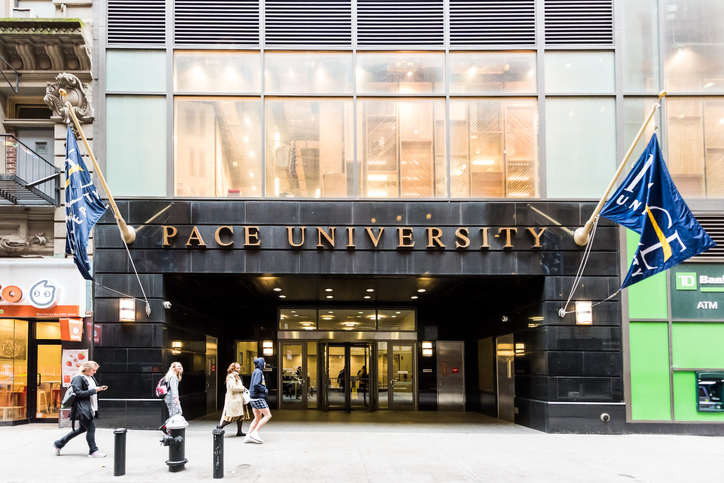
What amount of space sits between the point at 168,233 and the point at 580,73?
1089 centimetres

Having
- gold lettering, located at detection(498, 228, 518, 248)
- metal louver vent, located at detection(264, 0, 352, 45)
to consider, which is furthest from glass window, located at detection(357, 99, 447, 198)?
metal louver vent, located at detection(264, 0, 352, 45)

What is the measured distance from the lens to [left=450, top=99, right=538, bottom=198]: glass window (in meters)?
13.4

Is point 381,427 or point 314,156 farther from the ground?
point 314,156

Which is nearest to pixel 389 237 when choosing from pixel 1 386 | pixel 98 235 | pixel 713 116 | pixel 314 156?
pixel 314 156

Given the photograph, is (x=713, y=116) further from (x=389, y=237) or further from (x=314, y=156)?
(x=314, y=156)

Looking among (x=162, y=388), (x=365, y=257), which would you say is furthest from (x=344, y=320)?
(x=162, y=388)

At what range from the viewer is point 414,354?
18969mm

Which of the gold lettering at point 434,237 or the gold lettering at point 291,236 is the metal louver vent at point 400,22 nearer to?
the gold lettering at point 434,237

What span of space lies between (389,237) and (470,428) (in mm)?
5489

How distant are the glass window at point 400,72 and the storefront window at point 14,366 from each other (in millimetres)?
10828

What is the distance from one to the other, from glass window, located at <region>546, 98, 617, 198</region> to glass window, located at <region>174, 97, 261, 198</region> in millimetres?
7341

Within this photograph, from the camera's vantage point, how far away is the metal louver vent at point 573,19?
44.7ft

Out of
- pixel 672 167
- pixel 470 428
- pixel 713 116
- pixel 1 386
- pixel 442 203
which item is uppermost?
pixel 713 116

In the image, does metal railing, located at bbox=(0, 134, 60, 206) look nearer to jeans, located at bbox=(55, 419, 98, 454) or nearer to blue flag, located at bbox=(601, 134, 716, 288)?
jeans, located at bbox=(55, 419, 98, 454)
